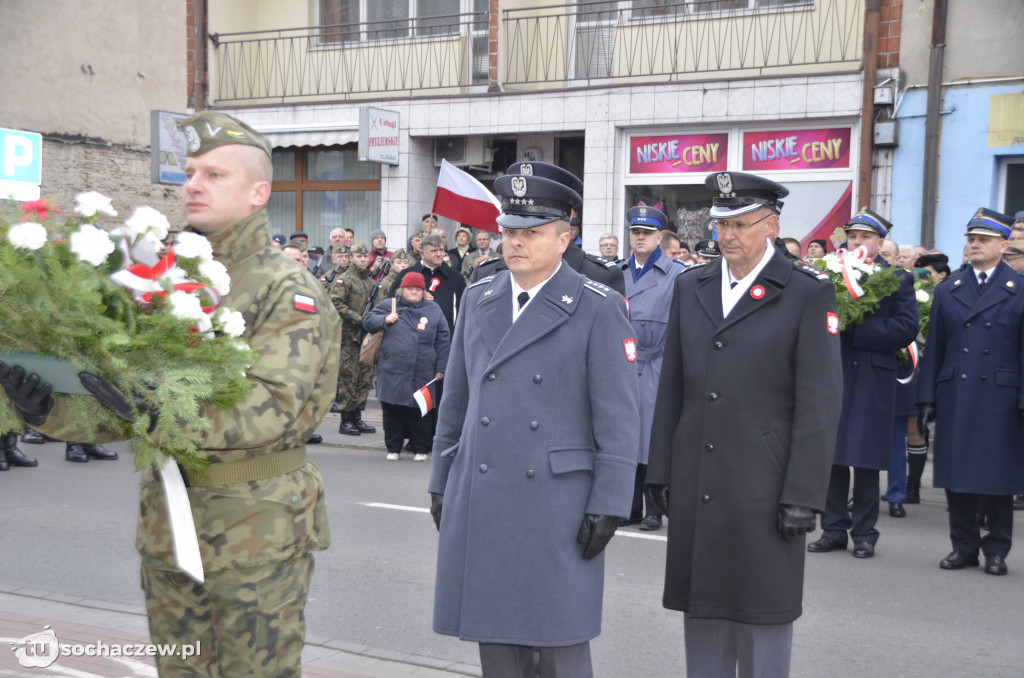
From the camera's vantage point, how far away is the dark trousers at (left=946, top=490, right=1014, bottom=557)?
7.26 meters

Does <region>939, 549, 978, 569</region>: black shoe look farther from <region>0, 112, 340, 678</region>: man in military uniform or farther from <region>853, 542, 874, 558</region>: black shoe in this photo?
<region>0, 112, 340, 678</region>: man in military uniform

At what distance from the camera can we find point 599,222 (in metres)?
17.4

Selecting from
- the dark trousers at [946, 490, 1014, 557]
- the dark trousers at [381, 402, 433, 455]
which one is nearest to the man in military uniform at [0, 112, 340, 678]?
the dark trousers at [946, 490, 1014, 557]

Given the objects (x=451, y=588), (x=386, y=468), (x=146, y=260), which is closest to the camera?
(x=146, y=260)

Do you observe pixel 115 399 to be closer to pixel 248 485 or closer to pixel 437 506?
pixel 248 485

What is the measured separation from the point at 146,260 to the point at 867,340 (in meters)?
5.74

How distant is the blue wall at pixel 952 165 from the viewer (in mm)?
14469

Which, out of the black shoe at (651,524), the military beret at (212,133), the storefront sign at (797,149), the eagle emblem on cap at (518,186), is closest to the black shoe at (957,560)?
the black shoe at (651,524)

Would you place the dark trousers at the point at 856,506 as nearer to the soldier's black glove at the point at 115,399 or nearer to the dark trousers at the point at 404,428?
the dark trousers at the point at 404,428

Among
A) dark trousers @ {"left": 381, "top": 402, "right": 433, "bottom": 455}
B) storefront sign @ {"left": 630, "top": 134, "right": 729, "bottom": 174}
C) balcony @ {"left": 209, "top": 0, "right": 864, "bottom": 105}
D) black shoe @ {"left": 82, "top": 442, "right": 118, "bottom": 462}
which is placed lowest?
black shoe @ {"left": 82, "top": 442, "right": 118, "bottom": 462}

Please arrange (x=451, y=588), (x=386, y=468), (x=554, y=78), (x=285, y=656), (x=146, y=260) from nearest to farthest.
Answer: (x=146, y=260) → (x=285, y=656) → (x=451, y=588) → (x=386, y=468) → (x=554, y=78)

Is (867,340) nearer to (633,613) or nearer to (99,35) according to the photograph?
(633,613)

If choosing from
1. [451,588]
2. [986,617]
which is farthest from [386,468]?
[451,588]

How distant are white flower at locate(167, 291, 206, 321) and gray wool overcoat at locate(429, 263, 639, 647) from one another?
1294mm
